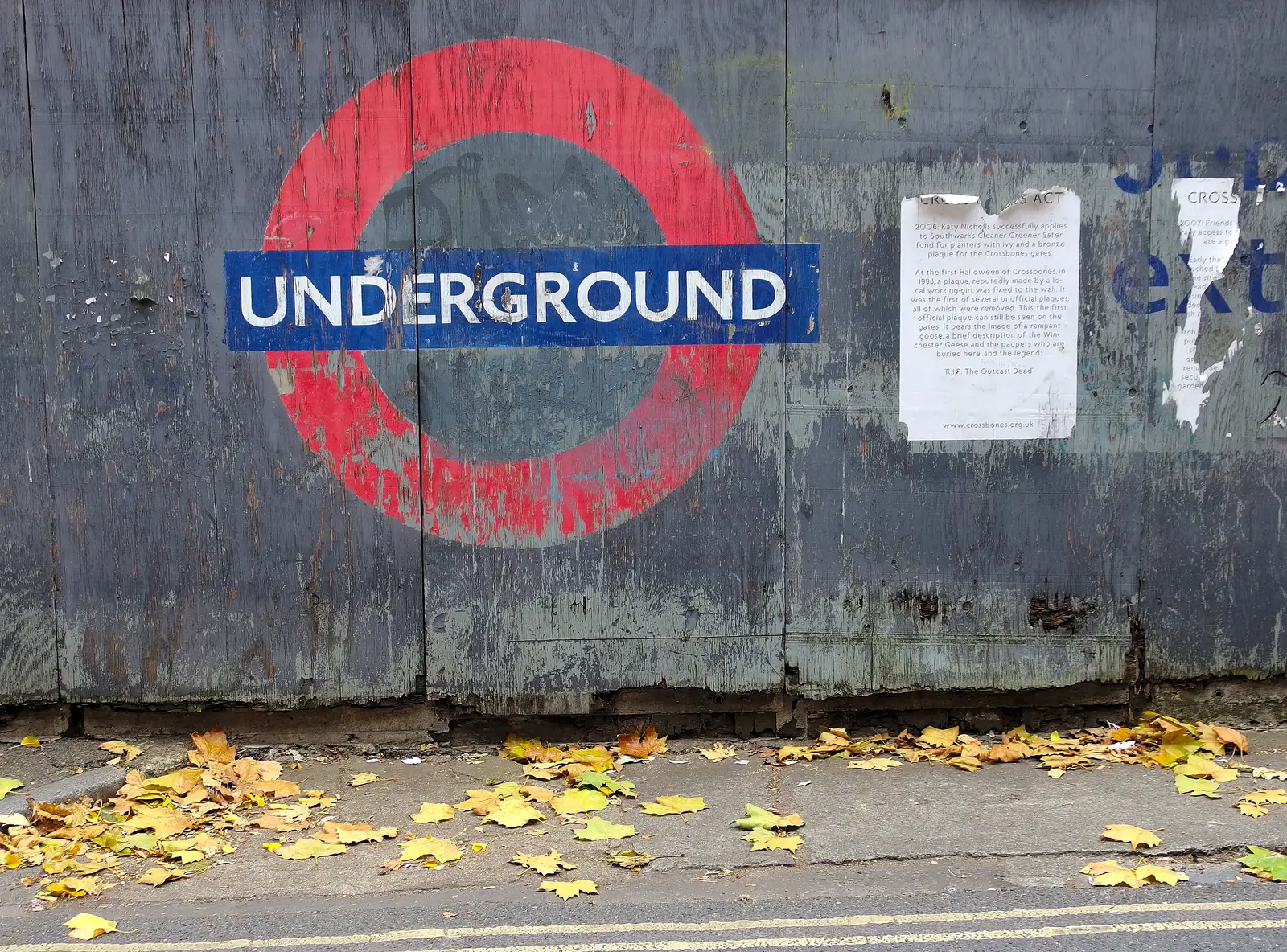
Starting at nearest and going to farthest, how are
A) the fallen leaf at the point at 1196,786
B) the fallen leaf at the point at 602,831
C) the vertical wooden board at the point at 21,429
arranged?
the fallen leaf at the point at 602,831, the fallen leaf at the point at 1196,786, the vertical wooden board at the point at 21,429

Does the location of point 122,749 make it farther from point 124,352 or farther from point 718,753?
point 718,753

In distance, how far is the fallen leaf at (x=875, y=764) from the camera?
432 centimetres

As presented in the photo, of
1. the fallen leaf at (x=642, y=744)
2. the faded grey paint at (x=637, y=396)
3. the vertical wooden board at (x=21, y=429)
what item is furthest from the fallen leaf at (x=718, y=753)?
the vertical wooden board at (x=21, y=429)

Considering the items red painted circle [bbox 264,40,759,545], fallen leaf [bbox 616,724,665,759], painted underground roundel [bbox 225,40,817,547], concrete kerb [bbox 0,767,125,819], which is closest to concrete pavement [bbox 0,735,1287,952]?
A: fallen leaf [bbox 616,724,665,759]

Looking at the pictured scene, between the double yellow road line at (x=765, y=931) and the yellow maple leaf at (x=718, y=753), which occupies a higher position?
the yellow maple leaf at (x=718, y=753)

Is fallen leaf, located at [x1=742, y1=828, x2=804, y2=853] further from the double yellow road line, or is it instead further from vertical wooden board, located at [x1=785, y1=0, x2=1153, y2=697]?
vertical wooden board, located at [x1=785, y1=0, x2=1153, y2=697]

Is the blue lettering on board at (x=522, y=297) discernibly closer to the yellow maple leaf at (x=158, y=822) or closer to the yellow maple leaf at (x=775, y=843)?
the yellow maple leaf at (x=158, y=822)

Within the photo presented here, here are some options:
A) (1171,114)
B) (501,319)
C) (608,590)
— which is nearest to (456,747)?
(608,590)

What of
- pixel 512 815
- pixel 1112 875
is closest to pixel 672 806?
pixel 512 815

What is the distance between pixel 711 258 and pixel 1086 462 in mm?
1654

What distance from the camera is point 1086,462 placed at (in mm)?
4480

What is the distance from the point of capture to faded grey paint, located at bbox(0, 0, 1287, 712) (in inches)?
168

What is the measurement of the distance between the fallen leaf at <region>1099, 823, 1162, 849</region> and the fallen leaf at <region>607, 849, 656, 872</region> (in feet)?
4.71

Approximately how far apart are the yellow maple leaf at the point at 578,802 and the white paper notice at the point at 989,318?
5.91 feet
